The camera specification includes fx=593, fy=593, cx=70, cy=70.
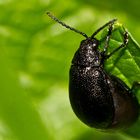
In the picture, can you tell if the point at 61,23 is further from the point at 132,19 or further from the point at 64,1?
the point at 132,19

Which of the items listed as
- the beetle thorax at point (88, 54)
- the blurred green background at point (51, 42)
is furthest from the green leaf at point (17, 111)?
the beetle thorax at point (88, 54)

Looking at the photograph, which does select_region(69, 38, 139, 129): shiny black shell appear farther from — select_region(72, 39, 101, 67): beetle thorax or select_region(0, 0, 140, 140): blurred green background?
select_region(0, 0, 140, 140): blurred green background

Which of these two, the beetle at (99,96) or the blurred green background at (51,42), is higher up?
the blurred green background at (51,42)

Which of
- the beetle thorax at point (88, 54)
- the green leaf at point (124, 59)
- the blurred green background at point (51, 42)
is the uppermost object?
the blurred green background at point (51, 42)

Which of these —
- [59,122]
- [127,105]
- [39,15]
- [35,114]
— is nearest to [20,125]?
[35,114]

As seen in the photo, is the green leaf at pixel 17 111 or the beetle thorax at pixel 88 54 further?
the beetle thorax at pixel 88 54

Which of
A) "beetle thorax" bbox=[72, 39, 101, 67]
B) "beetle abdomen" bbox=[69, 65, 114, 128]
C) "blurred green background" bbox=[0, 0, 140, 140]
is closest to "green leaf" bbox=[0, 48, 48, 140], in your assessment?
"blurred green background" bbox=[0, 0, 140, 140]

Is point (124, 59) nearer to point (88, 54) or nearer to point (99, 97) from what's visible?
point (99, 97)

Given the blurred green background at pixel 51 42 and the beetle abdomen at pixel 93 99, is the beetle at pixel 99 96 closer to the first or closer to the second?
the beetle abdomen at pixel 93 99
